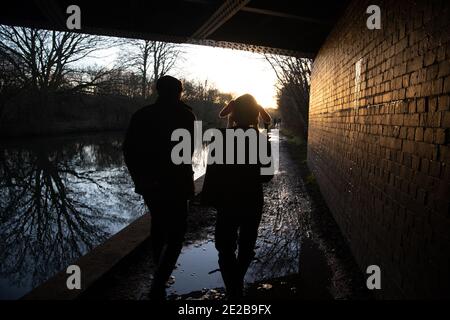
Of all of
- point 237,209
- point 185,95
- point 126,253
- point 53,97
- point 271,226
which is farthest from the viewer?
point 185,95

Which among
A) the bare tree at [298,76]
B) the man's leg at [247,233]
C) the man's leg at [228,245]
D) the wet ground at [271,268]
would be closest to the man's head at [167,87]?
the man's leg at [228,245]

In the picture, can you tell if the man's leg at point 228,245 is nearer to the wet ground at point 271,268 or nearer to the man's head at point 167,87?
the wet ground at point 271,268

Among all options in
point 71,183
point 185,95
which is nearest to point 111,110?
point 185,95

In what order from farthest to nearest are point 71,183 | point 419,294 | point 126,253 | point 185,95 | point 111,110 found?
point 185,95
point 111,110
point 71,183
point 126,253
point 419,294

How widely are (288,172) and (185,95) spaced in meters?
34.3

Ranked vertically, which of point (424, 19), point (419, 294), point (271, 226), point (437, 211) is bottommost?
point (271, 226)

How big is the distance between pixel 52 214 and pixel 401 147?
19.8 ft

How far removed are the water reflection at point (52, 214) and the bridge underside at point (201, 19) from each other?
3.74m

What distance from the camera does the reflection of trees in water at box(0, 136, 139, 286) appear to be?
4.14m

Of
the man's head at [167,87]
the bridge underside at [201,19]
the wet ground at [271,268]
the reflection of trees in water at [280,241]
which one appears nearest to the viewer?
the man's head at [167,87]

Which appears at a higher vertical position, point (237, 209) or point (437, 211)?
point (437, 211)

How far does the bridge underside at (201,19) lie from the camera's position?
5758mm
